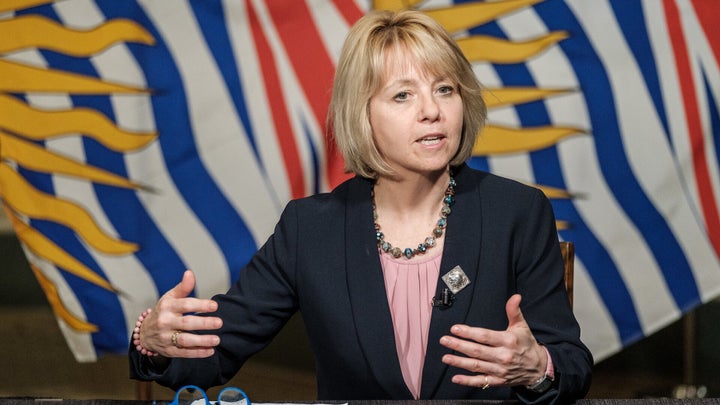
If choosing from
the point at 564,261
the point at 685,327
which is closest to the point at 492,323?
the point at 564,261

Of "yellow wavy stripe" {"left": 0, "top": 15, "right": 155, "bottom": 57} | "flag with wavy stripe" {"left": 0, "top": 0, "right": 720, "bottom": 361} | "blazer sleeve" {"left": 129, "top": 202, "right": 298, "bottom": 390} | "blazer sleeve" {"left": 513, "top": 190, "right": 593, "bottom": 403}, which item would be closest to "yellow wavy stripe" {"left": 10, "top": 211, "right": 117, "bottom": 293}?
"flag with wavy stripe" {"left": 0, "top": 0, "right": 720, "bottom": 361}

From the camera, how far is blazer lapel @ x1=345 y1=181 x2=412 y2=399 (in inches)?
68.9

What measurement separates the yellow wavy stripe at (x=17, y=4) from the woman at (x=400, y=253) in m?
Answer: 1.59

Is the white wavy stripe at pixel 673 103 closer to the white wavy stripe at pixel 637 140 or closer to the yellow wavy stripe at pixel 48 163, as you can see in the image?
the white wavy stripe at pixel 637 140

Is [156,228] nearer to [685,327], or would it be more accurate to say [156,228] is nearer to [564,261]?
[564,261]

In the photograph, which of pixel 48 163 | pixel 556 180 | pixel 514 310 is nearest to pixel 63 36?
pixel 48 163

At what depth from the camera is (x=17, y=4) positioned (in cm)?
315

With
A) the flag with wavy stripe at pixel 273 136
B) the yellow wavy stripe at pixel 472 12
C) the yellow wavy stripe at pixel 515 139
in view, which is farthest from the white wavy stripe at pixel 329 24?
the yellow wavy stripe at pixel 515 139

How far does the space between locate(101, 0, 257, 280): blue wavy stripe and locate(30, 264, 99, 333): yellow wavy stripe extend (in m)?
0.51

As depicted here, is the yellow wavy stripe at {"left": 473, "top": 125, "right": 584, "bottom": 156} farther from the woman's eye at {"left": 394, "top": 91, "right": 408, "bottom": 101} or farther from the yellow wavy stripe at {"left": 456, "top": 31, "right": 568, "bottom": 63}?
the woman's eye at {"left": 394, "top": 91, "right": 408, "bottom": 101}

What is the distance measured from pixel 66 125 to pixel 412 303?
172 centimetres

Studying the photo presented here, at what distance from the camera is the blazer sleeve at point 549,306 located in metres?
1.56

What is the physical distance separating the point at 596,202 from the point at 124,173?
1.47 metres

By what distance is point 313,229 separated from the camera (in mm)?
1903
